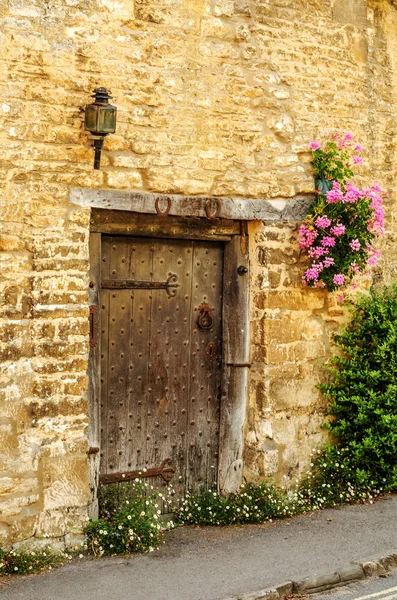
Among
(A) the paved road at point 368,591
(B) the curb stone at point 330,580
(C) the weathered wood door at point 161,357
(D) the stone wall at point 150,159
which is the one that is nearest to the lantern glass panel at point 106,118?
(D) the stone wall at point 150,159

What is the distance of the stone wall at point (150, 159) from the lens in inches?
218

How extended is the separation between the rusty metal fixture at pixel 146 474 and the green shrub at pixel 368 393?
4.89 ft

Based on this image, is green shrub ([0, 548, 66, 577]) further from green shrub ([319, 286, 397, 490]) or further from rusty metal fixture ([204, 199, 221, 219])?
green shrub ([319, 286, 397, 490])

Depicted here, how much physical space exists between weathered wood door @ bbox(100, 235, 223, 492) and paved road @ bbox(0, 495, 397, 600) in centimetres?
65

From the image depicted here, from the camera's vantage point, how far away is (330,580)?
215 inches

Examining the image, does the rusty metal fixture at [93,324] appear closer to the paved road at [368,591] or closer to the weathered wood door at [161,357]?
the weathered wood door at [161,357]

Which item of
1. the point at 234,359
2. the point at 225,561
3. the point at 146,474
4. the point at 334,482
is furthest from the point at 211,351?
the point at 225,561

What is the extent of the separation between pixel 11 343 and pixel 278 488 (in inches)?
105

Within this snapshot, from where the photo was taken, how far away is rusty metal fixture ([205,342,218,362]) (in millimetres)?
6857

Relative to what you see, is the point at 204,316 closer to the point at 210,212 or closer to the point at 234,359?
the point at 234,359

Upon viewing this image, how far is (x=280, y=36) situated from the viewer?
22.3ft

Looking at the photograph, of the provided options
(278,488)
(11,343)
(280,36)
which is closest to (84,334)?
(11,343)

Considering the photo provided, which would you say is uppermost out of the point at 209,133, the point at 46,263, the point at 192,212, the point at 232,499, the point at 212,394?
the point at 209,133

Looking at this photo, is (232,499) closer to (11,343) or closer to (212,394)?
(212,394)
